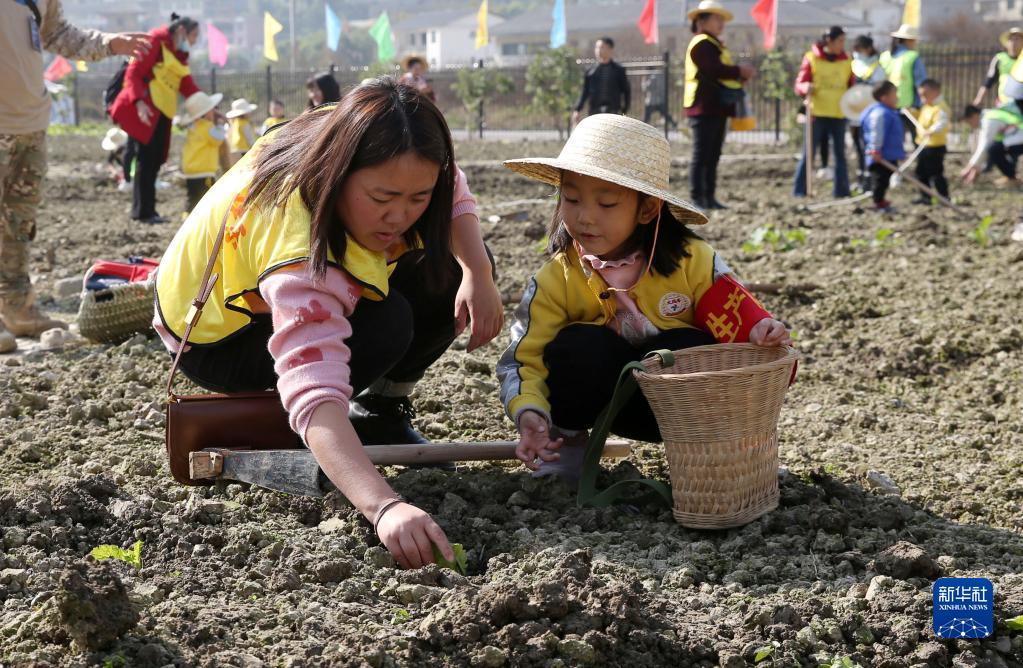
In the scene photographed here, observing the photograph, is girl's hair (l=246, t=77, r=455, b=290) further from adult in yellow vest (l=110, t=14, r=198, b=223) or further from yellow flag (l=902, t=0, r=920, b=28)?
yellow flag (l=902, t=0, r=920, b=28)

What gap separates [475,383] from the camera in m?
4.39

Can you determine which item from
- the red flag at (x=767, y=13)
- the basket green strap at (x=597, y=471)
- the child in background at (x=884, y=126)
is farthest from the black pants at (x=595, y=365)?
the red flag at (x=767, y=13)

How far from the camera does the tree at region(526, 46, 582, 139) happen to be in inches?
895

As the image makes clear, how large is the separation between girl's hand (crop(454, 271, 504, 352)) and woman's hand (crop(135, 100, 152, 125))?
20.8 ft

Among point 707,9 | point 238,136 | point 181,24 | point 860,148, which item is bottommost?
point 860,148

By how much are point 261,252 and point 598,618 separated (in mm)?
1117

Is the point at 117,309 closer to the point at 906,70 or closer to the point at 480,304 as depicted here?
the point at 480,304

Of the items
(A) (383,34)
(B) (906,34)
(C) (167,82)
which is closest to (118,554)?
(C) (167,82)

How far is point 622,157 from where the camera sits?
310cm

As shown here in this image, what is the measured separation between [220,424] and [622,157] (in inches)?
48.2

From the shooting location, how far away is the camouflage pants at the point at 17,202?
4.80 meters

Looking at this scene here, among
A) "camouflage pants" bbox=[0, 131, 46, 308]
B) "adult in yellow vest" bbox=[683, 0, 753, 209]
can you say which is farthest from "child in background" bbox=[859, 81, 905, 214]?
"camouflage pants" bbox=[0, 131, 46, 308]

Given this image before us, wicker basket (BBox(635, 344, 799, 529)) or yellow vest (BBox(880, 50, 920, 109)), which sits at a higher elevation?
yellow vest (BBox(880, 50, 920, 109))

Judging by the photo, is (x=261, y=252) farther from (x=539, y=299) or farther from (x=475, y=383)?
(x=475, y=383)
